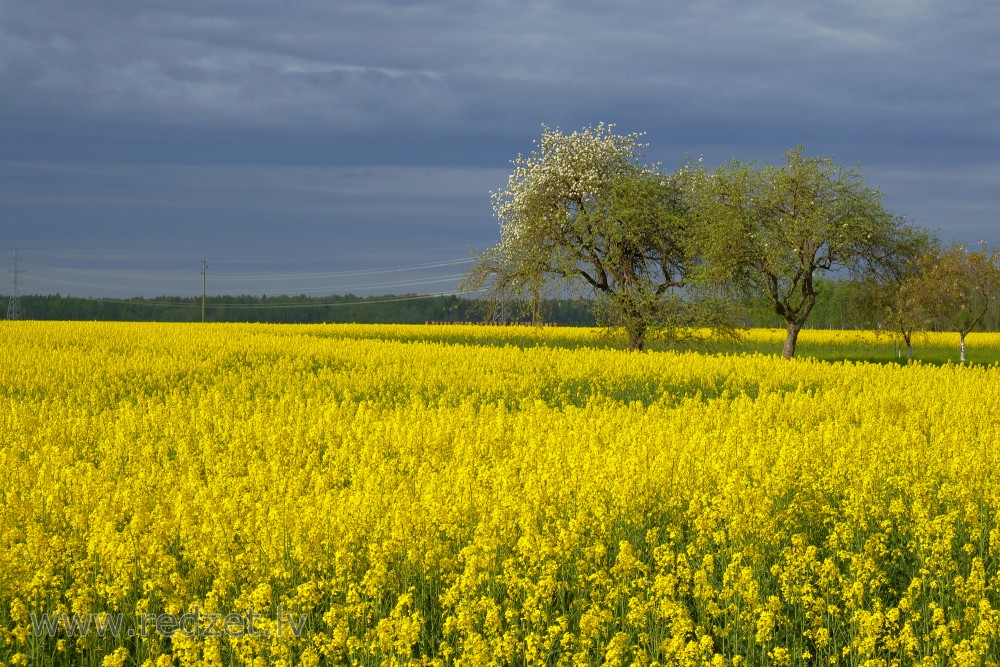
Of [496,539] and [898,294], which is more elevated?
[898,294]

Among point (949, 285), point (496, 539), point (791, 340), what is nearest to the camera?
point (496, 539)

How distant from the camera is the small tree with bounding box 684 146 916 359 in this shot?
123 ft

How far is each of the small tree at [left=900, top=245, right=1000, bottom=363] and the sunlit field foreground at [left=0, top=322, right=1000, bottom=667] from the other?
2691 centimetres

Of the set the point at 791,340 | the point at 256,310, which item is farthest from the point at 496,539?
the point at 256,310

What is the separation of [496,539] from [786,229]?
111 feet

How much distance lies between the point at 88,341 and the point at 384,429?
2867 centimetres

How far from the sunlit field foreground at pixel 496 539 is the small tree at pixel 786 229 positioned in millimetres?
22360

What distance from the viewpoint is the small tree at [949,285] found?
1587 inches

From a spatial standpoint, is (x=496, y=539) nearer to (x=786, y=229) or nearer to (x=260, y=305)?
(x=786, y=229)

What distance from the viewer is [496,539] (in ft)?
22.0

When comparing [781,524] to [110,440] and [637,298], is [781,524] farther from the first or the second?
[637,298]

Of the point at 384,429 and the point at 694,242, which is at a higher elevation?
the point at 694,242

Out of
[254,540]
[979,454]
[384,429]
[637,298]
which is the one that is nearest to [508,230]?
[637,298]

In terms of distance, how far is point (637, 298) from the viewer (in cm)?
3681
